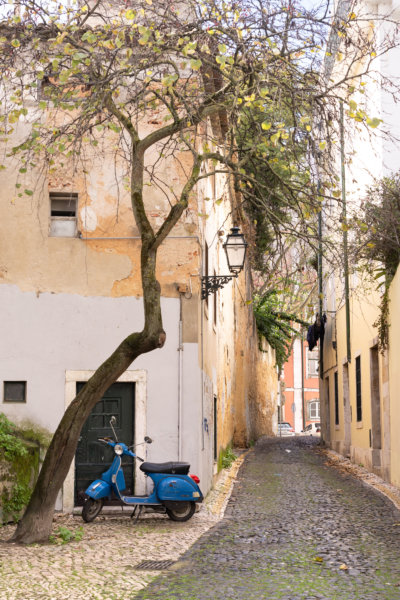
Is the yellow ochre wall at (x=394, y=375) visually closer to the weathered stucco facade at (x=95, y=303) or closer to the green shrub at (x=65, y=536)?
the weathered stucco facade at (x=95, y=303)

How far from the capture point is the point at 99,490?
10.1 metres

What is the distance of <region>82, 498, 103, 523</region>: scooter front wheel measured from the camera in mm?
10156

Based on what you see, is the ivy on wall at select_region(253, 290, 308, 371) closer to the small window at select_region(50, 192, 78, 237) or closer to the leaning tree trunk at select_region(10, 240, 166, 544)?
the small window at select_region(50, 192, 78, 237)

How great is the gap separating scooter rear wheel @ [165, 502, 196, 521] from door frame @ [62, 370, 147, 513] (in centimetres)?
90

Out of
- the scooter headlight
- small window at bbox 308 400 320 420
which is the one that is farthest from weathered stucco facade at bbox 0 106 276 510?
small window at bbox 308 400 320 420

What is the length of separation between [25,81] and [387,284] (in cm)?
698

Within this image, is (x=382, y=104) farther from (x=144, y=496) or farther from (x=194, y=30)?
(x=144, y=496)

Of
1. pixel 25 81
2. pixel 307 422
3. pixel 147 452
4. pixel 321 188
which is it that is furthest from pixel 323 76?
pixel 307 422

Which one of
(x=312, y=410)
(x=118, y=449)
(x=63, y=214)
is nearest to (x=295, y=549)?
(x=118, y=449)

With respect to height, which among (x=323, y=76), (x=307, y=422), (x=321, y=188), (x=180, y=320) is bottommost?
(x=307, y=422)

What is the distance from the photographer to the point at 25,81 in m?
12.1

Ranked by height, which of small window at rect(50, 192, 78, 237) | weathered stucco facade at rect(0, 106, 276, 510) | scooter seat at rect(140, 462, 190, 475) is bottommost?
scooter seat at rect(140, 462, 190, 475)

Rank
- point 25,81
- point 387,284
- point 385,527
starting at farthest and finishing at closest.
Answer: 1. point 387,284
2. point 25,81
3. point 385,527

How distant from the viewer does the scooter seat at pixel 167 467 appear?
10266 millimetres
